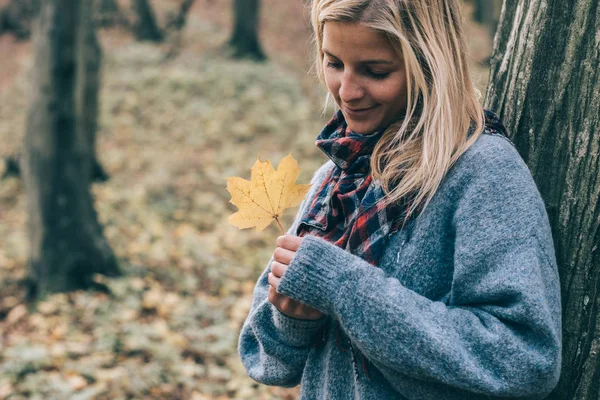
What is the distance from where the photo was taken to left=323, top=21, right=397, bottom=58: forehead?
4.78ft

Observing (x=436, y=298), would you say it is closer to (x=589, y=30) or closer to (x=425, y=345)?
(x=425, y=345)

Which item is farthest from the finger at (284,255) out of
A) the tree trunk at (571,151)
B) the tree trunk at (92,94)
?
the tree trunk at (92,94)

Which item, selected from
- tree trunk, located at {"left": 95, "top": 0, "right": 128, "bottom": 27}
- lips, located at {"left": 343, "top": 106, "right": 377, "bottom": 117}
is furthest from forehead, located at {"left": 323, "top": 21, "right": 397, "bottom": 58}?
tree trunk, located at {"left": 95, "top": 0, "right": 128, "bottom": 27}

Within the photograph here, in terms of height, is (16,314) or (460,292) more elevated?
(460,292)

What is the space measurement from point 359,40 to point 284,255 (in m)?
0.57

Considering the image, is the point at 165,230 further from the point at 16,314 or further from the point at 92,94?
the point at 92,94

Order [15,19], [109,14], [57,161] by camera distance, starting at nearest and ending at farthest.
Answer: [57,161] → [15,19] → [109,14]

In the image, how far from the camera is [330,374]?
164 centimetres

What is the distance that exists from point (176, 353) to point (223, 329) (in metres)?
0.51

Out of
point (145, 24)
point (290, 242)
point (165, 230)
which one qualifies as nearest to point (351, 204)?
point (290, 242)

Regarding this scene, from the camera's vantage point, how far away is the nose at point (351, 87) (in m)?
1.51

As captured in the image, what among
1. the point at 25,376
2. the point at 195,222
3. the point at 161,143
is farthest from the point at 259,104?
the point at 25,376

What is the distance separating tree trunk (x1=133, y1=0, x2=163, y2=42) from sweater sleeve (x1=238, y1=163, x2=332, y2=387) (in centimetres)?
1586

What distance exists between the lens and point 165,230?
683cm
